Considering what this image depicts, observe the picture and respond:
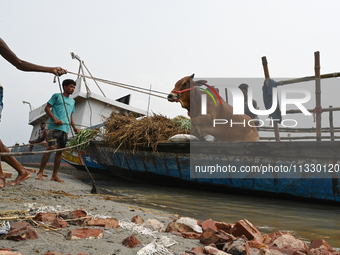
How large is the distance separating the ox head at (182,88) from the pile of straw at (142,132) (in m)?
0.90

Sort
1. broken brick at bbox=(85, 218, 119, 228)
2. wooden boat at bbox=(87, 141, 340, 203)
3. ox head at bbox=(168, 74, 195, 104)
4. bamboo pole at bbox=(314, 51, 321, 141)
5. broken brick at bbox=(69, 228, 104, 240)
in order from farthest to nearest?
ox head at bbox=(168, 74, 195, 104), bamboo pole at bbox=(314, 51, 321, 141), wooden boat at bbox=(87, 141, 340, 203), broken brick at bbox=(85, 218, 119, 228), broken brick at bbox=(69, 228, 104, 240)

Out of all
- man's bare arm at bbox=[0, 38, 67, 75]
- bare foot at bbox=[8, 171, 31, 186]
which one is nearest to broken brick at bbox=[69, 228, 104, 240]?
man's bare arm at bbox=[0, 38, 67, 75]

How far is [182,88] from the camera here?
5289 millimetres

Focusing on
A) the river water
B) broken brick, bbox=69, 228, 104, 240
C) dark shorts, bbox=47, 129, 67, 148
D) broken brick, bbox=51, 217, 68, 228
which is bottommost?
the river water

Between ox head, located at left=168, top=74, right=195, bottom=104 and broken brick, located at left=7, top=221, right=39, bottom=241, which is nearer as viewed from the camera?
broken brick, located at left=7, top=221, right=39, bottom=241

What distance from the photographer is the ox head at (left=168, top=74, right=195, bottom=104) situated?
5.21 metres

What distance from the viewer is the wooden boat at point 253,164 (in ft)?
12.9

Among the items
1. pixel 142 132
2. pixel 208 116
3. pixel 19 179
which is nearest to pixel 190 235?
pixel 19 179

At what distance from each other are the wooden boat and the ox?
42cm

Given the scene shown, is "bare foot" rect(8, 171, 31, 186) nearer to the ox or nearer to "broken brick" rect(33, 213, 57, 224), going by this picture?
"broken brick" rect(33, 213, 57, 224)

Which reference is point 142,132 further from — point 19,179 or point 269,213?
point 269,213

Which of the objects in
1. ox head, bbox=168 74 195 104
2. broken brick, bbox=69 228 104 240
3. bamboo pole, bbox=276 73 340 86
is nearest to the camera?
broken brick, bbox=69 228 104 240

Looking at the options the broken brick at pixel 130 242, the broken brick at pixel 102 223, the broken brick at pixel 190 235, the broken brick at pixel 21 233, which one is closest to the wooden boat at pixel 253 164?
the broken brick at pixel 190 235

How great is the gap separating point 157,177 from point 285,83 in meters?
3.22
